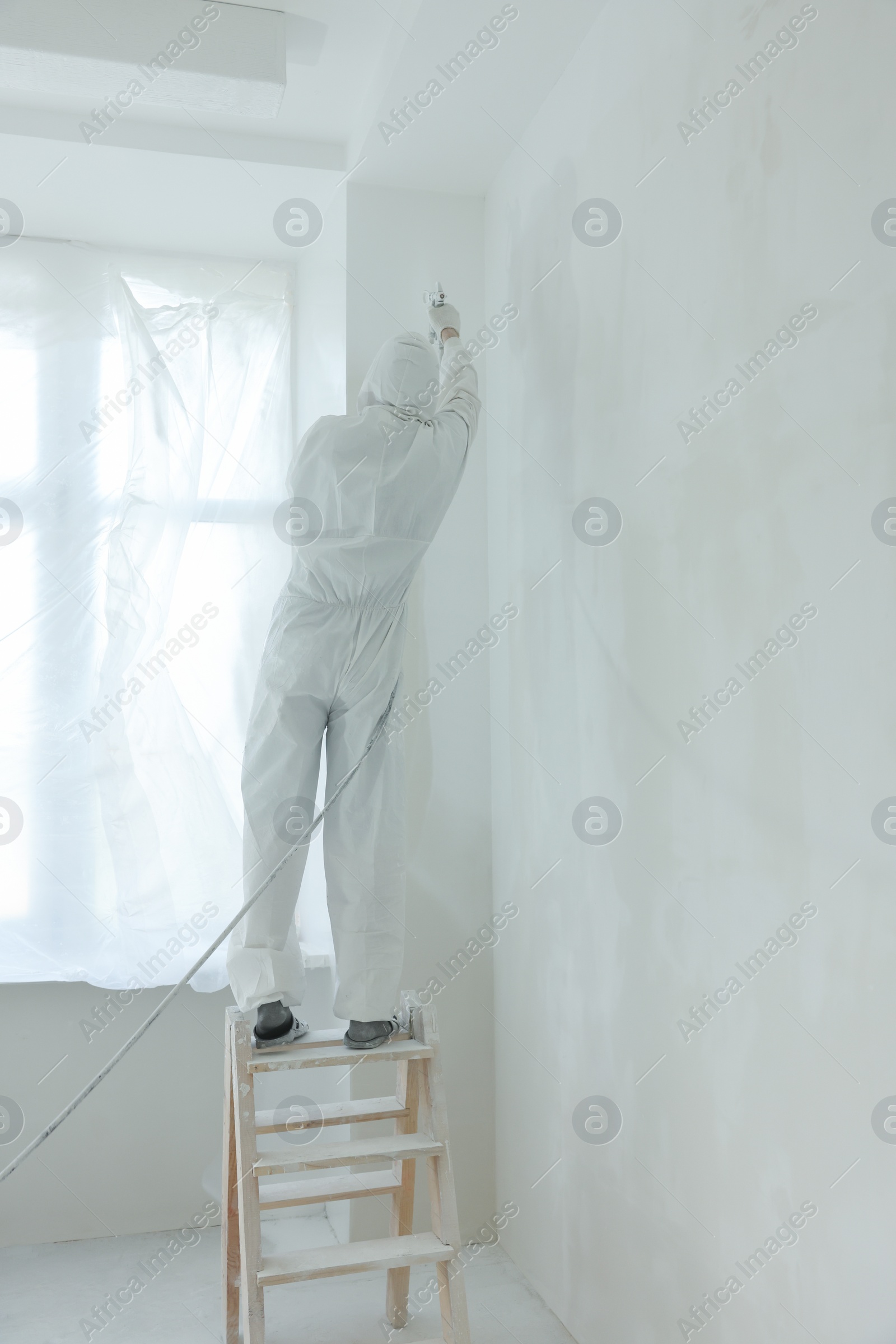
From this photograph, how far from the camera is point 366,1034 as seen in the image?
6.45 ft

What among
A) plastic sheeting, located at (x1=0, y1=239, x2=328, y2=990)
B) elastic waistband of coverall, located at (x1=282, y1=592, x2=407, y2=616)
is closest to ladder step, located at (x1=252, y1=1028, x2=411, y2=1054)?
plastic sheeting, located at (x1=0, y1=239, x2=328, y2=990)

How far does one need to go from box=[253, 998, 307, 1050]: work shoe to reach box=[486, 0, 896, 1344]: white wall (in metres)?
0.61

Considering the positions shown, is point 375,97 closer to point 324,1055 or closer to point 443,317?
point 443,317

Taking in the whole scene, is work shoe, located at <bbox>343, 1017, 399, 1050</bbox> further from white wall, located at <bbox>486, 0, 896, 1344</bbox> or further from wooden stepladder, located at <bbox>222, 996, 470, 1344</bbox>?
white wall, located at <bbox>486, 0, 896, 1344</bbox>

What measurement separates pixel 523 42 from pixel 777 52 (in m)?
0.90

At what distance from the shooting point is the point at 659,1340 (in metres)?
1.68

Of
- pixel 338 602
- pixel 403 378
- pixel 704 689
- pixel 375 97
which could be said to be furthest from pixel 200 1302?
pixel 375 97

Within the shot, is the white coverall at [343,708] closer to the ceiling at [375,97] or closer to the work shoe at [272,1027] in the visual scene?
the work shoe at [272,1027]

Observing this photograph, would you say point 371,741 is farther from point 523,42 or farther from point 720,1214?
point 523,42

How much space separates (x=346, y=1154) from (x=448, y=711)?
1188 millimetres

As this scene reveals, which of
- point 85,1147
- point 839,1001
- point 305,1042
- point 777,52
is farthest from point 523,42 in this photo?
point 85,1147

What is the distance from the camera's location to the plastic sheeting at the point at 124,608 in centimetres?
266

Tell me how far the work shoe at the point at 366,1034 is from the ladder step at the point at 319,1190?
25 cm

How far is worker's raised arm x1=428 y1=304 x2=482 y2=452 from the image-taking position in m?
2.12
